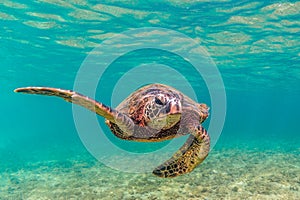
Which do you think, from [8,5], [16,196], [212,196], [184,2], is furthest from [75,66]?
[212,196]

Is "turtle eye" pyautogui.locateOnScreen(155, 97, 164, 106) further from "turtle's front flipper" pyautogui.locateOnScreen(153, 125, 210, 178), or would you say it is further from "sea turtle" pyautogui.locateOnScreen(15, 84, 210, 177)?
"turtle's front flipper" pyautogui.locateOnScreen(153, 125, 210, 178)

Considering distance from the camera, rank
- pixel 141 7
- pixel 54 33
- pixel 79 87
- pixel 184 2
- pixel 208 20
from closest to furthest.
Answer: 1. pixel 184 2
2. pixel 141 7
3. pixel 208 20
4. pixel 54 33
5. pixel 79 87

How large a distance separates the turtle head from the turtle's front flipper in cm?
69

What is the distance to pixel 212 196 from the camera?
7.73m

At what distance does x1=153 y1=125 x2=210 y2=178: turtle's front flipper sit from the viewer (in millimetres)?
5203

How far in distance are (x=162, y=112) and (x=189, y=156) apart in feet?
5.07

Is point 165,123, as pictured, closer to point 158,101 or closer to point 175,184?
point 158,101

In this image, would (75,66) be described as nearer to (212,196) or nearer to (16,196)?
(16,196)

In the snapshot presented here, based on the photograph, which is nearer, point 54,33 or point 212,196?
point 212,196

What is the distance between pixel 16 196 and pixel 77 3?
1088 cm

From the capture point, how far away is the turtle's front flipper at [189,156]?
5.20m

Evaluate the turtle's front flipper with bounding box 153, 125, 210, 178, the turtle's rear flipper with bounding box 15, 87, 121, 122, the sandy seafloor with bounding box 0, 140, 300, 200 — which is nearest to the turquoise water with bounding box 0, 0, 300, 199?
the sandy seafloor with bounding box 0, 140, 300, 200

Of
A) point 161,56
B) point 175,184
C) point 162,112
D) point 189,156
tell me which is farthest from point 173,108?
point 161,56

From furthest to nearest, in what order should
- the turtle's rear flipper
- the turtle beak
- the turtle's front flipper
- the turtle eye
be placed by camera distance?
the turtle's front flipper < the turtle eye < the turtle beak < the turtle's rear flipper
